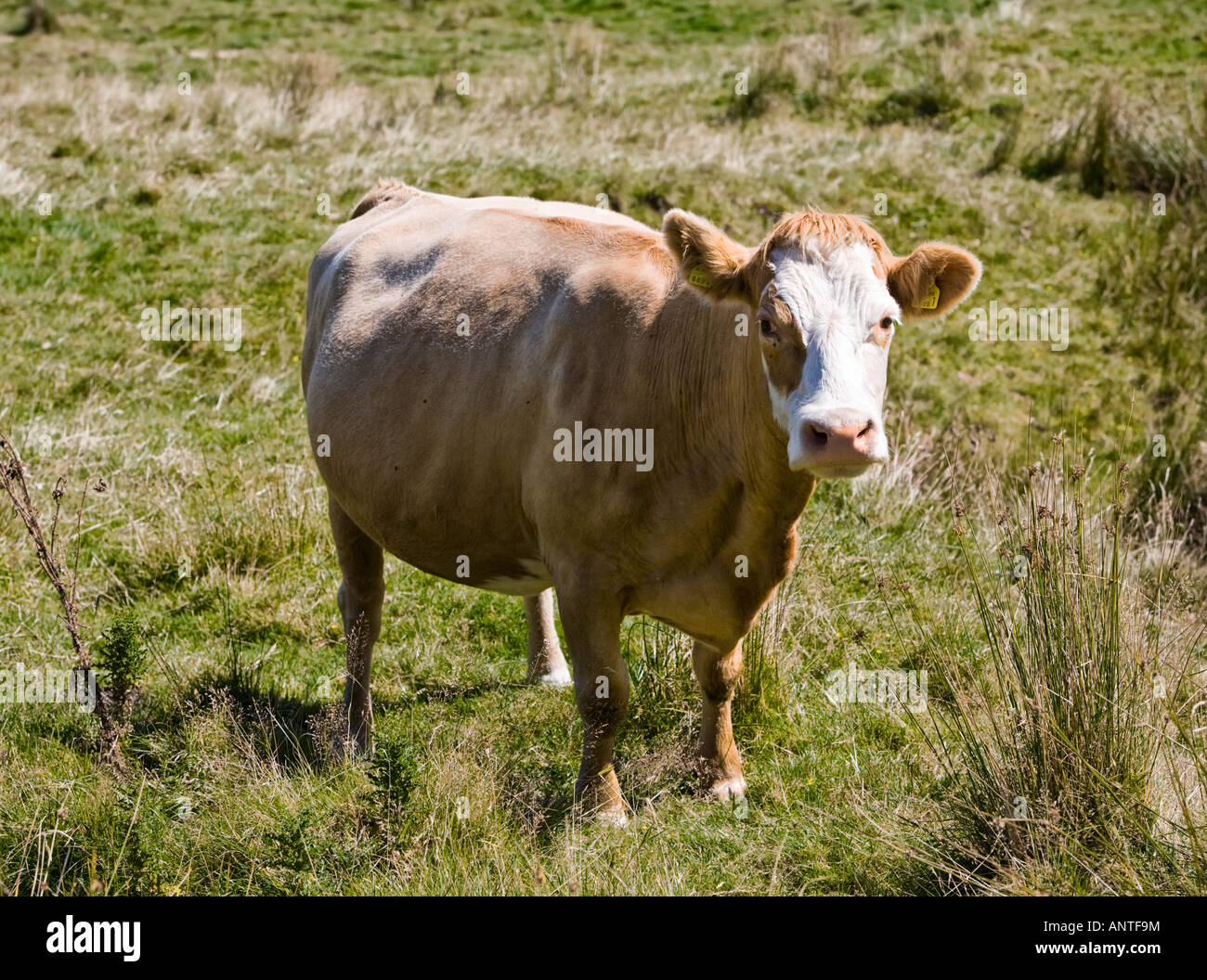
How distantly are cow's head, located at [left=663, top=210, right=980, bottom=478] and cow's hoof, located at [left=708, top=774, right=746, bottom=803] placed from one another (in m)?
1.90

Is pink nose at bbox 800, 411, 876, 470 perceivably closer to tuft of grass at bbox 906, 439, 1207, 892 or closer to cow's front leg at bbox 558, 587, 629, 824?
tuft of grass at bbox 906, 439, 1207, 892

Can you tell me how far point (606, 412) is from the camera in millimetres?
4711

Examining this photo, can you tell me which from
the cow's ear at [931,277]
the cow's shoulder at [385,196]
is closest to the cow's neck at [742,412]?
the cow's ear at [931,277]

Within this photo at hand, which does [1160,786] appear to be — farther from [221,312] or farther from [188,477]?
[221,312]

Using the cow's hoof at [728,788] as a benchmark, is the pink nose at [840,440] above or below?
above

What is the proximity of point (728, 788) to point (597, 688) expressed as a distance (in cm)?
87

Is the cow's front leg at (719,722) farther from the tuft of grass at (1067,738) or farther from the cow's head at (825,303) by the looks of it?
the cow's head at (825,303)

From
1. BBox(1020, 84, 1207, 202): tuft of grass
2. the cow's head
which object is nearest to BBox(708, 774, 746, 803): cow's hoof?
the cow's head

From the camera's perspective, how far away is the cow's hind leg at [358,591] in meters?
5.88

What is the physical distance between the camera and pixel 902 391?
10.5 meters

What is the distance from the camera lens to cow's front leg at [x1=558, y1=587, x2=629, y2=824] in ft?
15.6

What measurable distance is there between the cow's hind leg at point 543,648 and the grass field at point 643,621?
175 millimetres
